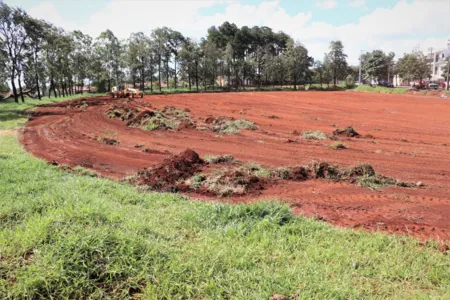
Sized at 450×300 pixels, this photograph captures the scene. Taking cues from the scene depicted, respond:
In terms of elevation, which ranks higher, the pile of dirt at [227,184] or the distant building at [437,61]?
the distant building at [437,61]

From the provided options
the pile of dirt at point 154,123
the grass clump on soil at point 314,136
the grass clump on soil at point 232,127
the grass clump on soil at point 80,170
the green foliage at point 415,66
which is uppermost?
the green foliage at point 415,66

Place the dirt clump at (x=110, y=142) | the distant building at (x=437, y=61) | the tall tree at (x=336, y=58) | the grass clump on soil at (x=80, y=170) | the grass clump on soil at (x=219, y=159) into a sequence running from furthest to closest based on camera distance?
1. the distant building at (x=437, y=61)
2. the tall tree at (x=336, y=58)
3. the dirt clump at (x=110, y=142)
4. the grass clump on soil at (x=219, y=159)
5. the grass clump on soil at (x=80, y=170)

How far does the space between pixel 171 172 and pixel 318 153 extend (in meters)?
5.05

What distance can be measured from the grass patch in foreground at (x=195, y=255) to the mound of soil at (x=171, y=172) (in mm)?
1718

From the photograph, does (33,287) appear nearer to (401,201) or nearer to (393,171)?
(401,201)

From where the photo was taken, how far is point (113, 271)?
10.9 ft

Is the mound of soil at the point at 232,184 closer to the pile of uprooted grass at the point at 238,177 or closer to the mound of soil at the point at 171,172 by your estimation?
the pile of uprooted grass at the point at 238,177

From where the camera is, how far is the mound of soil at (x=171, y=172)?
7.18 m

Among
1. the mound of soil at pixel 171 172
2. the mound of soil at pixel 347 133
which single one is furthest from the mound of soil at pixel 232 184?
the mound of soil at pixel 347 133

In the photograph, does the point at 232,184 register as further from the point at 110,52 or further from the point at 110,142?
the point at 110,52

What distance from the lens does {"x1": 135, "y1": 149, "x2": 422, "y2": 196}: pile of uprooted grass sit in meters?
7.01

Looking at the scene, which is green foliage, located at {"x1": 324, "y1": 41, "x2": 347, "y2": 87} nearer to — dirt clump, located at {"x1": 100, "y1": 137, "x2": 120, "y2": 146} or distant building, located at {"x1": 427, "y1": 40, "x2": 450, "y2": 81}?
distant building, located at {"x1": 427, "y1": 40, "x2": 450, "y2": 81}

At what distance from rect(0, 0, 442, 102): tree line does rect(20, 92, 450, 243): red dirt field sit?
22.9 metres

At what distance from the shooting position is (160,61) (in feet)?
200
